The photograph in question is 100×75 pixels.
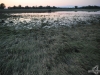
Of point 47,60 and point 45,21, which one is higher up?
point 45,21

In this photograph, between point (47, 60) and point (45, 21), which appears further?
point (45, 21)

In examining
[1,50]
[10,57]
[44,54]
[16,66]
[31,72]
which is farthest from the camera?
[1,50]

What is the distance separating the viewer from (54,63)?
3.54m

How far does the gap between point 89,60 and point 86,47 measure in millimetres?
1248

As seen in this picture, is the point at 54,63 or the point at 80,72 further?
the point at 54,63

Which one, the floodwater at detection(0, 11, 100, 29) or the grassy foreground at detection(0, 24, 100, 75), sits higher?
the floodwater at detection(0, 11, 100, 29)

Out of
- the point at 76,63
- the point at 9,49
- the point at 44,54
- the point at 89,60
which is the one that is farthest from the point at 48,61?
the point at 9,49

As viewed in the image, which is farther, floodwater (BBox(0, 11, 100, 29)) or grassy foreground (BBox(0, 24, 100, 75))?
floodwater (BBox(0, 11, 100, 29))

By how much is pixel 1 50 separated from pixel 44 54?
2.20 meters

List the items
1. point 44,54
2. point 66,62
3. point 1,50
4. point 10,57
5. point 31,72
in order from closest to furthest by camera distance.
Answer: point 31,72 → point 66,62 → point 10,57 → point 44,54 → point 1,50

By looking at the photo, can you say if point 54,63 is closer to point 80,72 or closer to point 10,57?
point 80,72

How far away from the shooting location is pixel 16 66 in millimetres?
3357

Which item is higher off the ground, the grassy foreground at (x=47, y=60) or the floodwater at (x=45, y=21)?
the floodwater at (x=45, y=21)

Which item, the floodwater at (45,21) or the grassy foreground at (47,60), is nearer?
the grassy foreground at (47,60)
